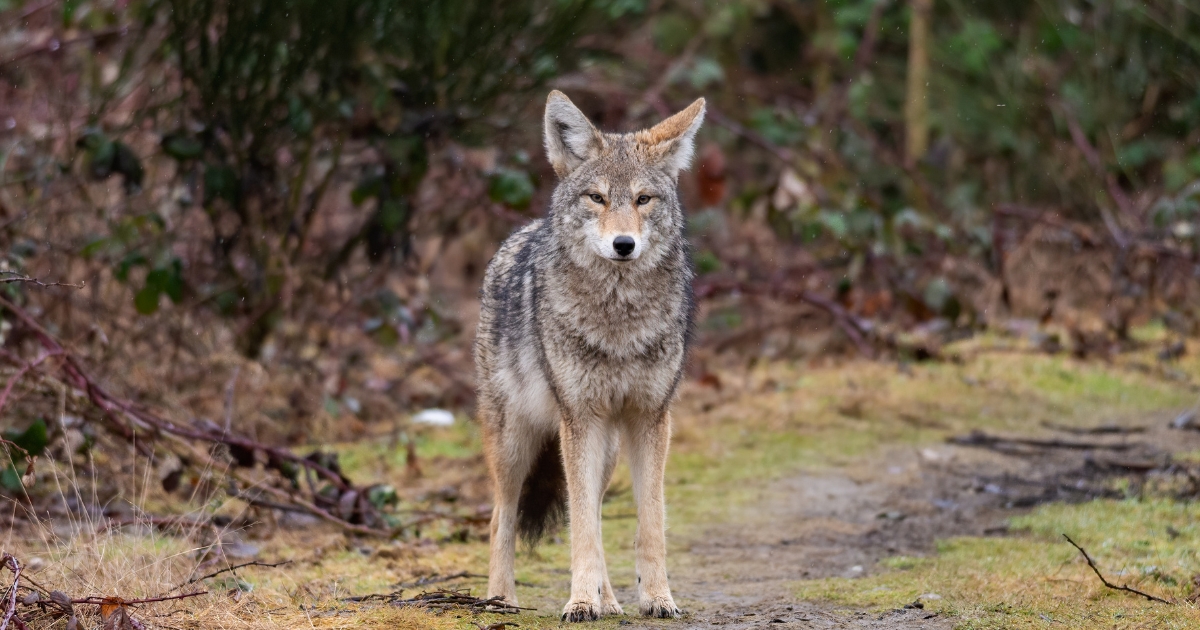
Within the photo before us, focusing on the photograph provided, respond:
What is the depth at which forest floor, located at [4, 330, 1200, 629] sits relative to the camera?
454cm

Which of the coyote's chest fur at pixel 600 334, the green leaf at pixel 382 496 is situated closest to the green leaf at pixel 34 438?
the green leaf at pixel 382 496

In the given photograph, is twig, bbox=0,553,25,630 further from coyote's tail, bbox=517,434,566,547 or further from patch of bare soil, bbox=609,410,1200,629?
coyote's tail, bbox=517,434,566,547

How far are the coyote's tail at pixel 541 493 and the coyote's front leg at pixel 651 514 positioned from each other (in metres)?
0.55

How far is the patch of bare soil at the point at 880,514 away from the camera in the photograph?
4770 millimetres

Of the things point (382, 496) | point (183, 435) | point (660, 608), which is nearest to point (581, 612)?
point (660, 608)

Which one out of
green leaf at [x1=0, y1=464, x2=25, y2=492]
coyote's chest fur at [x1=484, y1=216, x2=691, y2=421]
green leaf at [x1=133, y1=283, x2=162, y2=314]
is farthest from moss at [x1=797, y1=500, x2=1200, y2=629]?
green leaf at [x1=133, y1=283, x2=162, y2=314]

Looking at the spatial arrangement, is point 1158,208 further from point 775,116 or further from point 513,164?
point 513,164

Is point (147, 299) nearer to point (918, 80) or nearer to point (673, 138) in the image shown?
point (673, 138)

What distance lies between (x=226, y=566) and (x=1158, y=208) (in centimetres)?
848

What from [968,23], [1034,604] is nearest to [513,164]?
[1034,604]

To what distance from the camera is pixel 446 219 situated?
9961 mm

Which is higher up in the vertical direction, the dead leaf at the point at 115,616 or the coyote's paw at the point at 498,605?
the dead leaf at the point at 115,616

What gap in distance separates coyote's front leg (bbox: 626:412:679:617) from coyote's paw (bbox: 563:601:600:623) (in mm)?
220

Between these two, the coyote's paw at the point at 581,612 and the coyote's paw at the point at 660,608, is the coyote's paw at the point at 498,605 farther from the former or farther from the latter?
the coyote's paw at the point at 660,608
